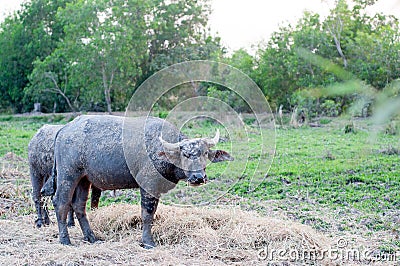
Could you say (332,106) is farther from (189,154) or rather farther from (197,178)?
(189,154)

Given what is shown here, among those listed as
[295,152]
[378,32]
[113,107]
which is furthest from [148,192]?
[113,107]

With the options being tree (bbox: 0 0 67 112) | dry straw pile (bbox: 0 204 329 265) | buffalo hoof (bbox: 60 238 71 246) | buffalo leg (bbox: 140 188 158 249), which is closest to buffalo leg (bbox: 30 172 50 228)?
dry straw pile (bbox: 0 204 329 265)

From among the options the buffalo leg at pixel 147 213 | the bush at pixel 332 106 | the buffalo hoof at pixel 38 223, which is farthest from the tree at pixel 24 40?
the bush at pixel 332 106

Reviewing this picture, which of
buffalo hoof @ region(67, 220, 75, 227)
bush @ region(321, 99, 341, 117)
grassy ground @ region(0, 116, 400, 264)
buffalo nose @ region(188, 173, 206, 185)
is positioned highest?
bush @ region(321, 99, 341, 117)

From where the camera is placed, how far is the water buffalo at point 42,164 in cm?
680

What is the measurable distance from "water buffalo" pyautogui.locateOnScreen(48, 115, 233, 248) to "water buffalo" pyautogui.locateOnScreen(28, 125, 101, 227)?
2.73 feet

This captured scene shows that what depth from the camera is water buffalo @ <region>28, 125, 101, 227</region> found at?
6801 millimetres

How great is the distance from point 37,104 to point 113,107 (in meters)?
4.98

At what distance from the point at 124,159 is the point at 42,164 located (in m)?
1.72

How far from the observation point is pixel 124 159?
576 centimetres

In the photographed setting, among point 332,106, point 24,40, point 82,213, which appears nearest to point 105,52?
point 24,40

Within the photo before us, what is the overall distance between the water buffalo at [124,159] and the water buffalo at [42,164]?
0.83 metres

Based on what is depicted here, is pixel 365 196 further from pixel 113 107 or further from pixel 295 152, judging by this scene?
pixel 113 107

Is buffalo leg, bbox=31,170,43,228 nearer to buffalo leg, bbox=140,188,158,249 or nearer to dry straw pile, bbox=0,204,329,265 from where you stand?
dry straw pile, bbox=0,204,329,265
